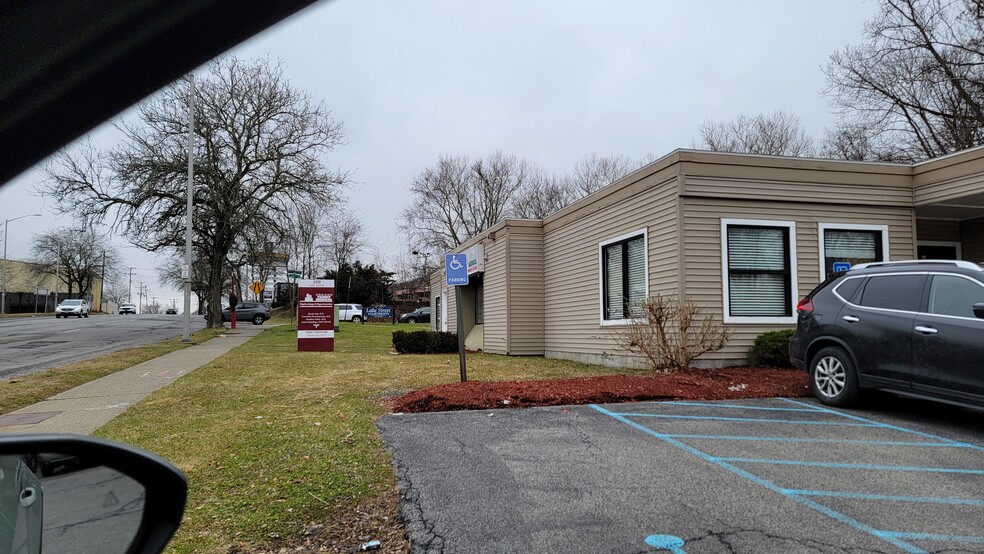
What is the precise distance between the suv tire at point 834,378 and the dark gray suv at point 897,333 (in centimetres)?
1

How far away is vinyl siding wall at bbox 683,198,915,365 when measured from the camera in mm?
10141

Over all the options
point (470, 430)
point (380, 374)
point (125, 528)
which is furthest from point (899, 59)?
point (125, 528)

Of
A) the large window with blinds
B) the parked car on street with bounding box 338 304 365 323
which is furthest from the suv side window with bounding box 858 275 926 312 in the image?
the parked car on street with bounding box 338 304 365 323

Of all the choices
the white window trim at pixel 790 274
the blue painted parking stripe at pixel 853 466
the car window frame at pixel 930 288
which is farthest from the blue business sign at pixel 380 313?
the blue painted parking stripe at pixel 853 466

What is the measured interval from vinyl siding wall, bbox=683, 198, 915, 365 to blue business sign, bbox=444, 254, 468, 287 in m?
3.78

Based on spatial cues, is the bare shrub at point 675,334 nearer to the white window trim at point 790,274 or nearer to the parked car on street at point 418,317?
the white window trim at point 790,274

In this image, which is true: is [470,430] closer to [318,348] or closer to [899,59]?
[318,348]

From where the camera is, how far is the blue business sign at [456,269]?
927 cm

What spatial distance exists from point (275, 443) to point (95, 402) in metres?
4.54

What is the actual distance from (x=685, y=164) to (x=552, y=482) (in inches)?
284

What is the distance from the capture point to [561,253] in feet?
49.4

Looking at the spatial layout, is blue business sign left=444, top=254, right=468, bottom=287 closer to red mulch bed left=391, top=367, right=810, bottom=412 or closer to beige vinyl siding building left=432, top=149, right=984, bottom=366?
red mulch bed left=391, top=367, right=810, bottom=412

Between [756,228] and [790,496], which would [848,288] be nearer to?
[756,228]

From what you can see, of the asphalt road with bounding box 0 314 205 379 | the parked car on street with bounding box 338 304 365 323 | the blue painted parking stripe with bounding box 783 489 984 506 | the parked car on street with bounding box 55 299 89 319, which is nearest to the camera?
the blue painted parking stripe with bounding box 783 489 984 506
